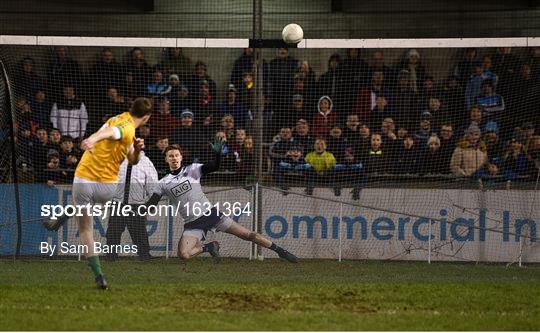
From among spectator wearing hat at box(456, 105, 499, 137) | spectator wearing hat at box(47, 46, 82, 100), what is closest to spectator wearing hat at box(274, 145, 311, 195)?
spectator wearing hat at box(456, 105, 499, 137)

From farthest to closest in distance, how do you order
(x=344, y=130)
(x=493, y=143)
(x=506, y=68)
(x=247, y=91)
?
1. (x=506, y=68)
2. (x=247, y=91)
3. (x=344, y=130)
4. (x=493, y=143)

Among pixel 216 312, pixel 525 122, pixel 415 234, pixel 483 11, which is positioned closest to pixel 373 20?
pixel 483 11

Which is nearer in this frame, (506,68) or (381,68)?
(506,68)

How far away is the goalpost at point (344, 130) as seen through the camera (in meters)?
16.7

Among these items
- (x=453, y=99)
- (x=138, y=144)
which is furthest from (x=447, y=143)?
(x=138, y=144)

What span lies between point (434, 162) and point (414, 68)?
92.7 inches

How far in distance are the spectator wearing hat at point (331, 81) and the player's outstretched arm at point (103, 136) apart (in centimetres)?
759

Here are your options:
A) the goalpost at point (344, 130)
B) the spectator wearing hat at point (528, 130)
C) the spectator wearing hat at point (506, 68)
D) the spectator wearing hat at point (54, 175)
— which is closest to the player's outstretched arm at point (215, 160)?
the goalpost at point (344, 130)

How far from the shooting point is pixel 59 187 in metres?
16.8

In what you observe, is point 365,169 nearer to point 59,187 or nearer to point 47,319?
point 59,187

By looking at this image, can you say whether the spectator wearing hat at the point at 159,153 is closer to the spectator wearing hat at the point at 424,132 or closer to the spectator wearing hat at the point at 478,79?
the spectator wearing hat at the point at 424,132

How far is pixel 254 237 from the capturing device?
16.3 m

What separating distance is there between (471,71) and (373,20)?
2.45 meters

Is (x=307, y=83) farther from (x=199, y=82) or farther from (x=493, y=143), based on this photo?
(x=493, y=143)
